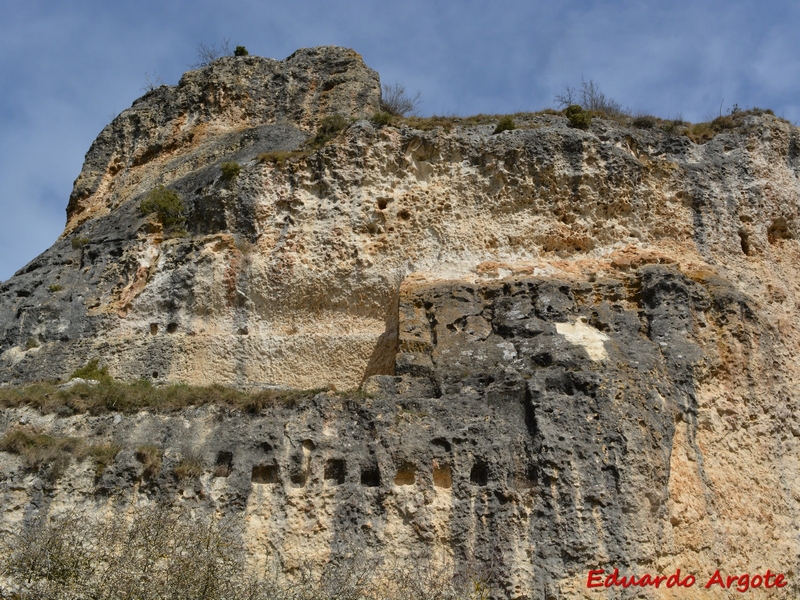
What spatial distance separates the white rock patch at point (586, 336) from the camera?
427 inches

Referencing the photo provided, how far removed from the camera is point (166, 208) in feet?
49.8

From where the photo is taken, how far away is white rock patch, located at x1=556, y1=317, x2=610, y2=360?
10852mm

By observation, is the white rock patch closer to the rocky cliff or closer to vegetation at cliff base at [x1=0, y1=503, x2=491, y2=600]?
the rocky cliff

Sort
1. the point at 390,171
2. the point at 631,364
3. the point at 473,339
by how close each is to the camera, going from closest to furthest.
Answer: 1. the point at 631,364
2. the point at 473,339
3. the point at 390,171

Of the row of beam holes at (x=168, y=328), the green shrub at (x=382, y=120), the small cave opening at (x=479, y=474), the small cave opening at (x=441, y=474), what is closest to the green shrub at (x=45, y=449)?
the row of beam holes at (x=168, y=328)

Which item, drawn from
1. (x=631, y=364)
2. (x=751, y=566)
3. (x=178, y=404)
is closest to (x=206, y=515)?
(x=178, y=404)

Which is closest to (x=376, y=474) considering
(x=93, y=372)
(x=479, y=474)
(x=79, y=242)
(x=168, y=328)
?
(x=479, y=474)

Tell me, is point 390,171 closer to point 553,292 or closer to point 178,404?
point 553,292

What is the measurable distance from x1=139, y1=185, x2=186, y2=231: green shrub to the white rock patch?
7.76 metres

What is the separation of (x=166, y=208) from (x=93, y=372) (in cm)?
376

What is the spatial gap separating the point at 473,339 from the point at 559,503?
301 centimetres

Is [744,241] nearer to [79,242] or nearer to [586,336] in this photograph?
[586,336]

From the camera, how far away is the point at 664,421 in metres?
10.2

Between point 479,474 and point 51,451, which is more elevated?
point 51,451
